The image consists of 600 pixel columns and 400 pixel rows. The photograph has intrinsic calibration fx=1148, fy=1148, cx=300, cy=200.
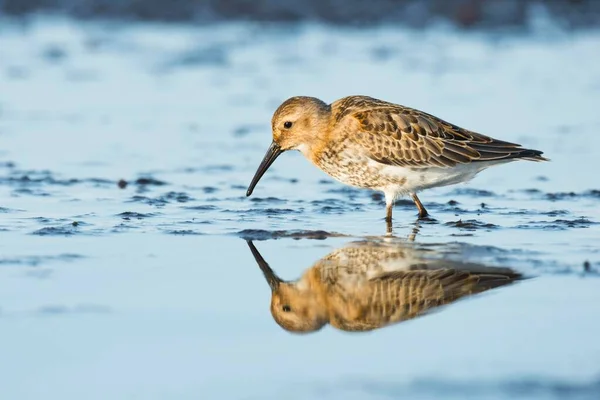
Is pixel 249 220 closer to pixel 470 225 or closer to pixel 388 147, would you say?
pixel 388 147

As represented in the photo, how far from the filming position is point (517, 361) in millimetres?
5523

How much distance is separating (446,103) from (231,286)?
7.72 meters

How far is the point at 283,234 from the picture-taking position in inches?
341

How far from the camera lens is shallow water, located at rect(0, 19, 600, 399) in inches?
217

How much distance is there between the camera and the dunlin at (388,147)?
9.45 meters

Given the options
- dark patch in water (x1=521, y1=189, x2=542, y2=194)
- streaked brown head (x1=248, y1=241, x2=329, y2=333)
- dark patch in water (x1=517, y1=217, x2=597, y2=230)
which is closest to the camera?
streaked brown head (x1=248, y1=241, x2=329, y2=333)

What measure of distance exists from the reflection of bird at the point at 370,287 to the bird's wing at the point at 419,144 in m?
1.61

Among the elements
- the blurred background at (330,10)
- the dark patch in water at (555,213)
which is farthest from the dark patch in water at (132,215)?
the blurred background at (330,10)

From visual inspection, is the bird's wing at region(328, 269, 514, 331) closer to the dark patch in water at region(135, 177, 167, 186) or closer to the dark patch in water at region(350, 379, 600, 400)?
the dark patch in water at region(350, 379, 600, 400)

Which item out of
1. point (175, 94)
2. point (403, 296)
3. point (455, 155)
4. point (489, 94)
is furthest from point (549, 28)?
point (403, 296)

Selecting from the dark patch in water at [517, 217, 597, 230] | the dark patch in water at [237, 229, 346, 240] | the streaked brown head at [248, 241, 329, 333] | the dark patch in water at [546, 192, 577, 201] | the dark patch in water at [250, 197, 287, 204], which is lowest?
the streaked brown head at [248, 241, 329, 333]

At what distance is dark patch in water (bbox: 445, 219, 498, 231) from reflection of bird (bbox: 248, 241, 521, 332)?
1.06 metres

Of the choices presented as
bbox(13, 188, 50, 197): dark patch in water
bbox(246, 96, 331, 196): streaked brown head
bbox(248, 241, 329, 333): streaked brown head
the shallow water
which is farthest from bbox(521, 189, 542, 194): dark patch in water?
bbox(13, 188, 50, 197): dark patch in water

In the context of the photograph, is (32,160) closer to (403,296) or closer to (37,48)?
(403,296)
